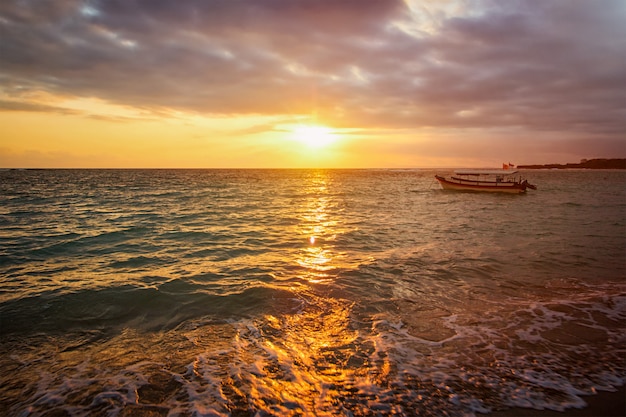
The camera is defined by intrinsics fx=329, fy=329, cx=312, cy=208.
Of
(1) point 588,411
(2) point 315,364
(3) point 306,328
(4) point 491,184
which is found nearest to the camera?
(1) point 588,411

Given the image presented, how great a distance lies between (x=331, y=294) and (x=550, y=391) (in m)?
5.50

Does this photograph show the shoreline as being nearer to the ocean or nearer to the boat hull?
the ocean

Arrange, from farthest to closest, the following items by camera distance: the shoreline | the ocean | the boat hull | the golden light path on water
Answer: the boat hull
the ocean
the golden light path on water
the shoreline

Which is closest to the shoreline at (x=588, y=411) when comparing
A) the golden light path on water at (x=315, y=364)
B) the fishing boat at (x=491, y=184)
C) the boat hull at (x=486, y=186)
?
the golden light path on water at (x=315, y=364)

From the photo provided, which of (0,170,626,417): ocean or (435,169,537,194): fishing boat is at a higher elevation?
(435,169,537,194): fishing boat

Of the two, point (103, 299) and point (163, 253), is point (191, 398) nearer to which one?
point (103, 299)

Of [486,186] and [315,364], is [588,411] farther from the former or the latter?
[486,186]

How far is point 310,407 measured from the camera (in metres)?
4.84

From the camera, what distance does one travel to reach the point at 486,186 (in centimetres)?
5612

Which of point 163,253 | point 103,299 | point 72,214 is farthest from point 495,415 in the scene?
point 72,214

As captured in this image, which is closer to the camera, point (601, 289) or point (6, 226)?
point (601, 289)

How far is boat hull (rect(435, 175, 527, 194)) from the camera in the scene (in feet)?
175

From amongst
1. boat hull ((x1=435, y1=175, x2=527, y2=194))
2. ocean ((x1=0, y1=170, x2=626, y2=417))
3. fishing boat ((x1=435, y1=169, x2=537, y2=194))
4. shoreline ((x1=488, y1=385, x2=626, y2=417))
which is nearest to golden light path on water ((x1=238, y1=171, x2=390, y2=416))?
ocean ((x1=0, y1=170, x2=626, y2=417))

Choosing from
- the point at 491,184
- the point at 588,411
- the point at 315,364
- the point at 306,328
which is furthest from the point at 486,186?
the point at 315,364
